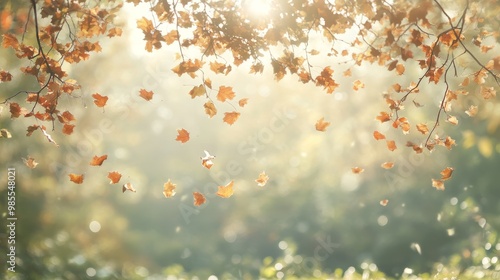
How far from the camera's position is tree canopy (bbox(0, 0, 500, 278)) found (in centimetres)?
433

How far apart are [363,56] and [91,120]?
13700mm

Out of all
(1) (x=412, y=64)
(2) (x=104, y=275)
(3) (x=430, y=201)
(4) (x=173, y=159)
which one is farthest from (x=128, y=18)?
(4) (x=173, y=159)

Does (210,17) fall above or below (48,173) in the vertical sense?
below

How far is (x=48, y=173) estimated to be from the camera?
15625 mm

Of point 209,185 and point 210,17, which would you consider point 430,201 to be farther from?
point 210,17

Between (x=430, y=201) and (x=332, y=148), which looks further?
(x=332, y=148)

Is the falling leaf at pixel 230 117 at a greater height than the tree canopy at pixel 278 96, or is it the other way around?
the tree canopy at pixel 278 96

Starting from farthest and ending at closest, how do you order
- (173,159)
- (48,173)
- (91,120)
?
1. (173,159)
2. (91,120)
3. (48,173)

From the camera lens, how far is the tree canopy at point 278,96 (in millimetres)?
4328

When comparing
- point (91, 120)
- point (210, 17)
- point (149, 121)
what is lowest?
point (210, 17)

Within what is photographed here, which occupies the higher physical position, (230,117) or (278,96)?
(278,96)

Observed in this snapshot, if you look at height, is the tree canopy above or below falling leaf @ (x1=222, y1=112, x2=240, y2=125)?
above

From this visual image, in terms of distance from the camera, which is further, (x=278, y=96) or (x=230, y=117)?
(x=278, y=96)

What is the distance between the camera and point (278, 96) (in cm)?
2588
